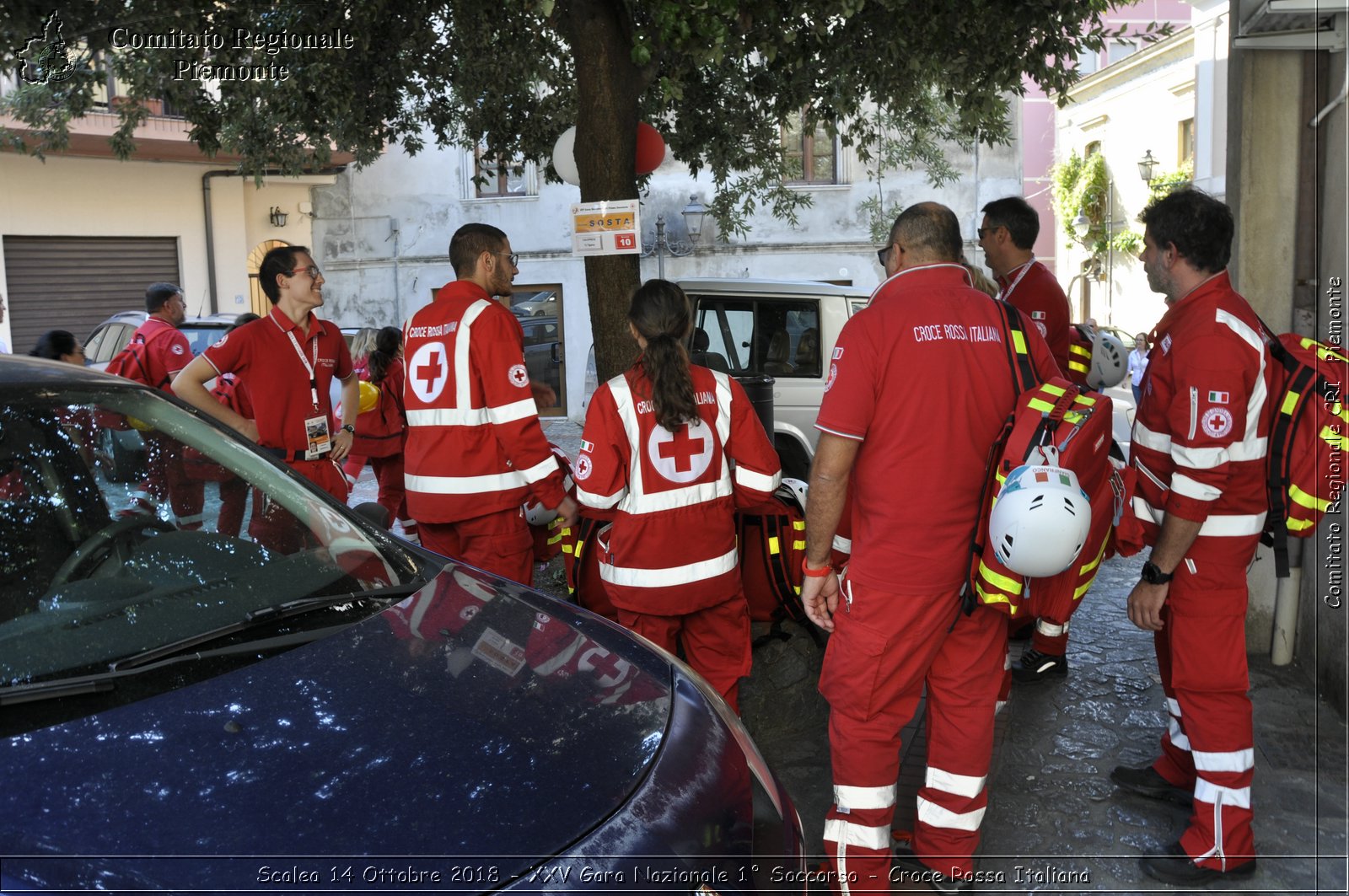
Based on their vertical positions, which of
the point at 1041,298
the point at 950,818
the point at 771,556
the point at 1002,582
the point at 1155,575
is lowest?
the point at 950,818

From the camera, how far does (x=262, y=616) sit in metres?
2.48

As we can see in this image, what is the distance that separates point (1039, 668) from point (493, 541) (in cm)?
268

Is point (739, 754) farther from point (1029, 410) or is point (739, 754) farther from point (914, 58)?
point (914, 58)

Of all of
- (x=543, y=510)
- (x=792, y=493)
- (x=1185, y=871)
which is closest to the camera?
(x=1185, y=871)

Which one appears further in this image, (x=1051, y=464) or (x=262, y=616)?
(x=1051, y=464)

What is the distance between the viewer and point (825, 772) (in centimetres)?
426

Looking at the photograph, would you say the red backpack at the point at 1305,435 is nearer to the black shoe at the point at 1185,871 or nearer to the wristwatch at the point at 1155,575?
the wristwatch at the point at 1155,575

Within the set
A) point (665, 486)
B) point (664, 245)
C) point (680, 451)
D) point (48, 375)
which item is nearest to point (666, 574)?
point (665, 486)

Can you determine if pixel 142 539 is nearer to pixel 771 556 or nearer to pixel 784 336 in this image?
pixel 771 556

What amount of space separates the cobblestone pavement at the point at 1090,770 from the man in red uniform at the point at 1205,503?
0.23m

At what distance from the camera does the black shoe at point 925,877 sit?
3.37 m

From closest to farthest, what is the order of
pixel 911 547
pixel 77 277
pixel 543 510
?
pixel 911 547
pixel 543 510
pixel 77 277

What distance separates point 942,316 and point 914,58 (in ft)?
10.7

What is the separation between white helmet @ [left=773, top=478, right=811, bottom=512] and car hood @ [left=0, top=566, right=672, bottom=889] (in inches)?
87.4
